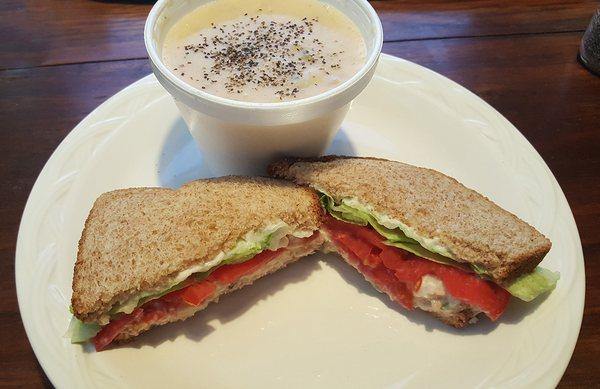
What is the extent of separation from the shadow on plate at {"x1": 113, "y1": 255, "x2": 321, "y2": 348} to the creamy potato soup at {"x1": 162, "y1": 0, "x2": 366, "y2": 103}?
658mm

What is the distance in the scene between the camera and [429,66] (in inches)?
116

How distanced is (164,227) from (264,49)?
0.76m

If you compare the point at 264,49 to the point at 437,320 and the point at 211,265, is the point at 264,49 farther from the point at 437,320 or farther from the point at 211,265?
the point at 437,320

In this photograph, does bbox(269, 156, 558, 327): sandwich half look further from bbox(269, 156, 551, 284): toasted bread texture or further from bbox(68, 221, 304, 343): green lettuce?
bbox(68, 221, 304, 343): green lettuce

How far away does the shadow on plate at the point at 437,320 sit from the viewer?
1.77 m

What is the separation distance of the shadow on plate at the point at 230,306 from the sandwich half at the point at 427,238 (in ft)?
0.53

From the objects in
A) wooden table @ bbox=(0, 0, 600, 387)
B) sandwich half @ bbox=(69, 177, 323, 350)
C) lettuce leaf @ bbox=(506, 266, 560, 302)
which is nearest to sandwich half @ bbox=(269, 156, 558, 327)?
lettuce leaf @ bbox=(506, 266, 560, 302)

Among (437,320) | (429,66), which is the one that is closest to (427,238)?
(437,320)

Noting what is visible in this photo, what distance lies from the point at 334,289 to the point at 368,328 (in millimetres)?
196

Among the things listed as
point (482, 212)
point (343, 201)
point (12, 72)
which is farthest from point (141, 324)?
point (12, 72)

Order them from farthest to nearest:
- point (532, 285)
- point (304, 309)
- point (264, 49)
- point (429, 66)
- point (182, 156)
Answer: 1. point (429, 66)
2. point (182, 156)
3. point (264, 49)
4. point (304, 309)
5. point (532, 285)

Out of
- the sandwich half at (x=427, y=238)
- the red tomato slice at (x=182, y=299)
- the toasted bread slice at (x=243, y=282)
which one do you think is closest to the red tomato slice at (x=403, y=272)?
the sandwich half at (x=427, y=238)

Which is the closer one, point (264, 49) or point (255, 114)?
point (255, 114)

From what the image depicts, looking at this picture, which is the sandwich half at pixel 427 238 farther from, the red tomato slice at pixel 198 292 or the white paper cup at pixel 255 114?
the red tomato slice at pixel 198 292
